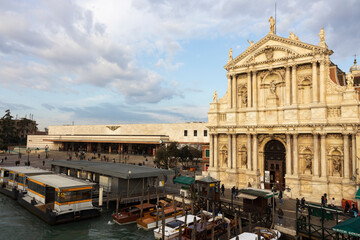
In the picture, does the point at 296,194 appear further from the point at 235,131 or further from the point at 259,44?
the point at 259,44

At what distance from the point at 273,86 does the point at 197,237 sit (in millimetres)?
22183

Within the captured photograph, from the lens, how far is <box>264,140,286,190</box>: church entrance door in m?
32.9

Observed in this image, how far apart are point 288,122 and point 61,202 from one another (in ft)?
88.3

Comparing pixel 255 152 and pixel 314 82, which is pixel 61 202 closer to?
pixel 255 152

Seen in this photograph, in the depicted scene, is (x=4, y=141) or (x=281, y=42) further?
(x=4, y=141)

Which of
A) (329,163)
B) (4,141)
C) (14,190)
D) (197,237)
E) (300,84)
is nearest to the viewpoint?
(197,237)

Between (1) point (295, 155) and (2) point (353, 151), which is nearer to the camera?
(2) point (353, 151)

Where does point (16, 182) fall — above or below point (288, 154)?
below

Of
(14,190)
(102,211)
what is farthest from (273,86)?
(14,190)

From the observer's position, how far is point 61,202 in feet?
85.0

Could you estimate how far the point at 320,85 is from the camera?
99.8ft

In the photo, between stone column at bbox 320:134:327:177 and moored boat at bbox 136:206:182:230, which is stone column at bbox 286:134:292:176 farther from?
moored boat at bbox 136:206:182:230

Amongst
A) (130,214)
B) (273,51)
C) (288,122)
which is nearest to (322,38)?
(273,51)

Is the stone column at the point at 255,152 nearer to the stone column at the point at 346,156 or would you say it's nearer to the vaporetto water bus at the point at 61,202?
the stone column at the point at 346,156
